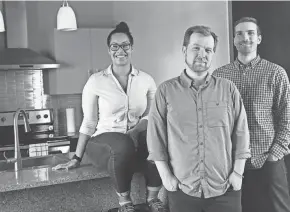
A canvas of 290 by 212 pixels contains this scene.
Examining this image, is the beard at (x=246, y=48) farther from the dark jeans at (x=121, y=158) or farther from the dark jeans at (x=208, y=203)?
the dark jeans at (x=208, y=203)

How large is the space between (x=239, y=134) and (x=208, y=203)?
37cm

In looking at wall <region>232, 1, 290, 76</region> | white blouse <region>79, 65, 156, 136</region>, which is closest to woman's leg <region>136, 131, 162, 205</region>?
white blouse <region>79, 65, 156, 136</region>

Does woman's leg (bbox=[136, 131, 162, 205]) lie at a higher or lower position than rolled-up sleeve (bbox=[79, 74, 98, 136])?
lower

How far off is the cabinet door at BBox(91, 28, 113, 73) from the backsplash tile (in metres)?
0.62

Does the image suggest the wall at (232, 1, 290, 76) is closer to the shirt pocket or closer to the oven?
the shirt pocket

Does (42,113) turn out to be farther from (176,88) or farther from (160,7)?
(176,88)

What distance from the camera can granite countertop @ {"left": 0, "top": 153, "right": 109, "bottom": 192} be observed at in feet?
7.38

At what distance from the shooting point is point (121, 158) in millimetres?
2289

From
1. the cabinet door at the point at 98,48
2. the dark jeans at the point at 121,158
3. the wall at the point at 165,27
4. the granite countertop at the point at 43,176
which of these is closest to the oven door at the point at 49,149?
the cabinet door at the point at 98,48

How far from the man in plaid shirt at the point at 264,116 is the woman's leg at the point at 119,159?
0.73 meters

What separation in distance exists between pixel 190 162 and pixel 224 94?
14.7 inches

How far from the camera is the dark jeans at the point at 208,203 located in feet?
6.81

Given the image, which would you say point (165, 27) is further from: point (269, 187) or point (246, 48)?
point (269, 187)

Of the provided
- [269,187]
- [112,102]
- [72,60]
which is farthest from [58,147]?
[269,187]
